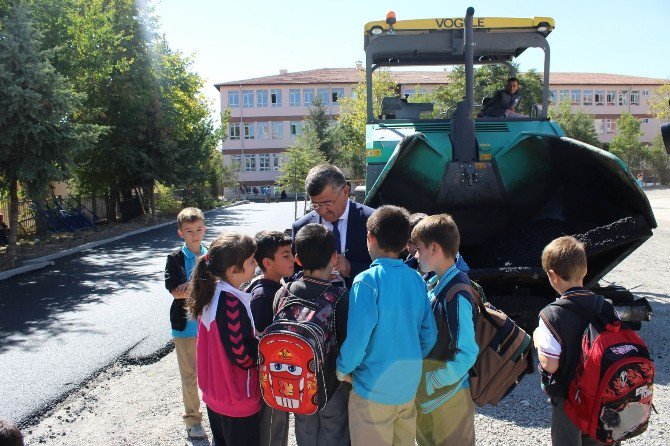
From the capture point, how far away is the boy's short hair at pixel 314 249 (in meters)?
2.65

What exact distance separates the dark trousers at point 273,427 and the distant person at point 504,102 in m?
4.91

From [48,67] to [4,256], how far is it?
15.8 ft

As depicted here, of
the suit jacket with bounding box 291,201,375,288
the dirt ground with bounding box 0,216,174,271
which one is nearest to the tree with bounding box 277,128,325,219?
the dirt ground with bounding box 0,216,174,271

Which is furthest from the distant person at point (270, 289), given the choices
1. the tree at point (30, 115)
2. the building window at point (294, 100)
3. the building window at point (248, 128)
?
the building window at point (248, 128)

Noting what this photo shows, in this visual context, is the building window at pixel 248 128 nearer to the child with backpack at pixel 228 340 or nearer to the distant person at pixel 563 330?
the child with backpack at pixel 228 340

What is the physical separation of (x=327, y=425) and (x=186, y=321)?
149 centimetres

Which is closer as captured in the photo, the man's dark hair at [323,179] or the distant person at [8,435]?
the distant person at [8,435]

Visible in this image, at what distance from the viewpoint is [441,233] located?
2.72 metres

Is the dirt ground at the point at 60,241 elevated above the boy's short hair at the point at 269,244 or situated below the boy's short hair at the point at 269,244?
below

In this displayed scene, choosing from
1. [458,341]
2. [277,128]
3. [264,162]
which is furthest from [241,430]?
[277,128]

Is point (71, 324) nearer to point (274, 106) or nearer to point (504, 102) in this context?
point (504, 102)

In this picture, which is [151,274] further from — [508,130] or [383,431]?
[383,431]

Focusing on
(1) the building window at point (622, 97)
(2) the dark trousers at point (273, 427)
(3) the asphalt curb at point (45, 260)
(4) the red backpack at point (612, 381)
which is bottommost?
(3) the asphalt curb at point (45, 260)

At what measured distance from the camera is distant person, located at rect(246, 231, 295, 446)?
2896mm
